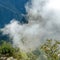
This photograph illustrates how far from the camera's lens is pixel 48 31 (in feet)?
29.6

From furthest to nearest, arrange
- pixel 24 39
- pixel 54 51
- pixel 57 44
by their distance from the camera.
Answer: pixel 24 39 → pixel 57 44 → pixel 54 51

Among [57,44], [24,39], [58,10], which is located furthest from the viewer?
[58,10]

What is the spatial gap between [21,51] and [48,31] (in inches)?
76.2

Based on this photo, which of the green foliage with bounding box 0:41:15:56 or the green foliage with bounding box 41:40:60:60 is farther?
the green foliage with bounding box 0:41:15:56

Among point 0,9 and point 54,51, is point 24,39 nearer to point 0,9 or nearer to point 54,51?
point 0,9

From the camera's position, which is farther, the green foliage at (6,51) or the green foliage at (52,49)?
the green foliage at (6,51)

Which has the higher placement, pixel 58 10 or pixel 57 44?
pixel 58 10

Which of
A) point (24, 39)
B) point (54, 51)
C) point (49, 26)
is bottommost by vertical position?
point (54, 51)

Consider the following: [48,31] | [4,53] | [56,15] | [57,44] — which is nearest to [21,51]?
[4,53]

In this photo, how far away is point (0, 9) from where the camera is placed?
29.4 ft

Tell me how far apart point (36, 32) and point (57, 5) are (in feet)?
5.30

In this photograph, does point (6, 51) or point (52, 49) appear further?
point (6, 51)

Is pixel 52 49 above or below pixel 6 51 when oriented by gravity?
below

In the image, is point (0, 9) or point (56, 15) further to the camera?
point (56, 15)
